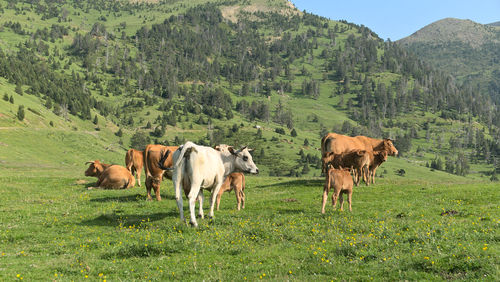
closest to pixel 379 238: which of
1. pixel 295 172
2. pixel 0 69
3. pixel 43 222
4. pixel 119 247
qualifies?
pixel 119 247

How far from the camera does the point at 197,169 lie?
15484mm

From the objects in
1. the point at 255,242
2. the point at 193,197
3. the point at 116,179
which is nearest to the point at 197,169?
the point at 193,197

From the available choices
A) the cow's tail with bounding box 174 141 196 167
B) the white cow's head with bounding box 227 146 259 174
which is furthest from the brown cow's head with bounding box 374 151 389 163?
the cow's tail with bounding box 174 141 196 167

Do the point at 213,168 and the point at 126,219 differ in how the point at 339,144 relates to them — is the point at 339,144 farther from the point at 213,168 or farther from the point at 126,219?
the point at 126,219

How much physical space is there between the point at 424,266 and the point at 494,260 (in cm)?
172

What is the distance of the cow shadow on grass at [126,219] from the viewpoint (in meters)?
16.8

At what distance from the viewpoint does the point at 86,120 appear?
189250 millimetres

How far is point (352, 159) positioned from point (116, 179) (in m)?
19.8

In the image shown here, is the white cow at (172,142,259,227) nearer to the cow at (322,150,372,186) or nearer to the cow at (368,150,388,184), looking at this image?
the cow at (322,150,372,186)

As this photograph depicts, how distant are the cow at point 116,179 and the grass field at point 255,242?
690 centimetres

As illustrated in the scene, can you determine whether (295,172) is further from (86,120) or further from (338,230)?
(338,230)

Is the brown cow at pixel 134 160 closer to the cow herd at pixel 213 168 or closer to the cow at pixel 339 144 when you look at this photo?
the cow herd at pixel 213 168

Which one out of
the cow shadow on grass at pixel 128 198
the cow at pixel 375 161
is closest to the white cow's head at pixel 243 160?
the cow shadow on grass at pixel 128 198

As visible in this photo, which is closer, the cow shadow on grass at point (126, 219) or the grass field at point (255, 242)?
the grass field at point (255, 242)
